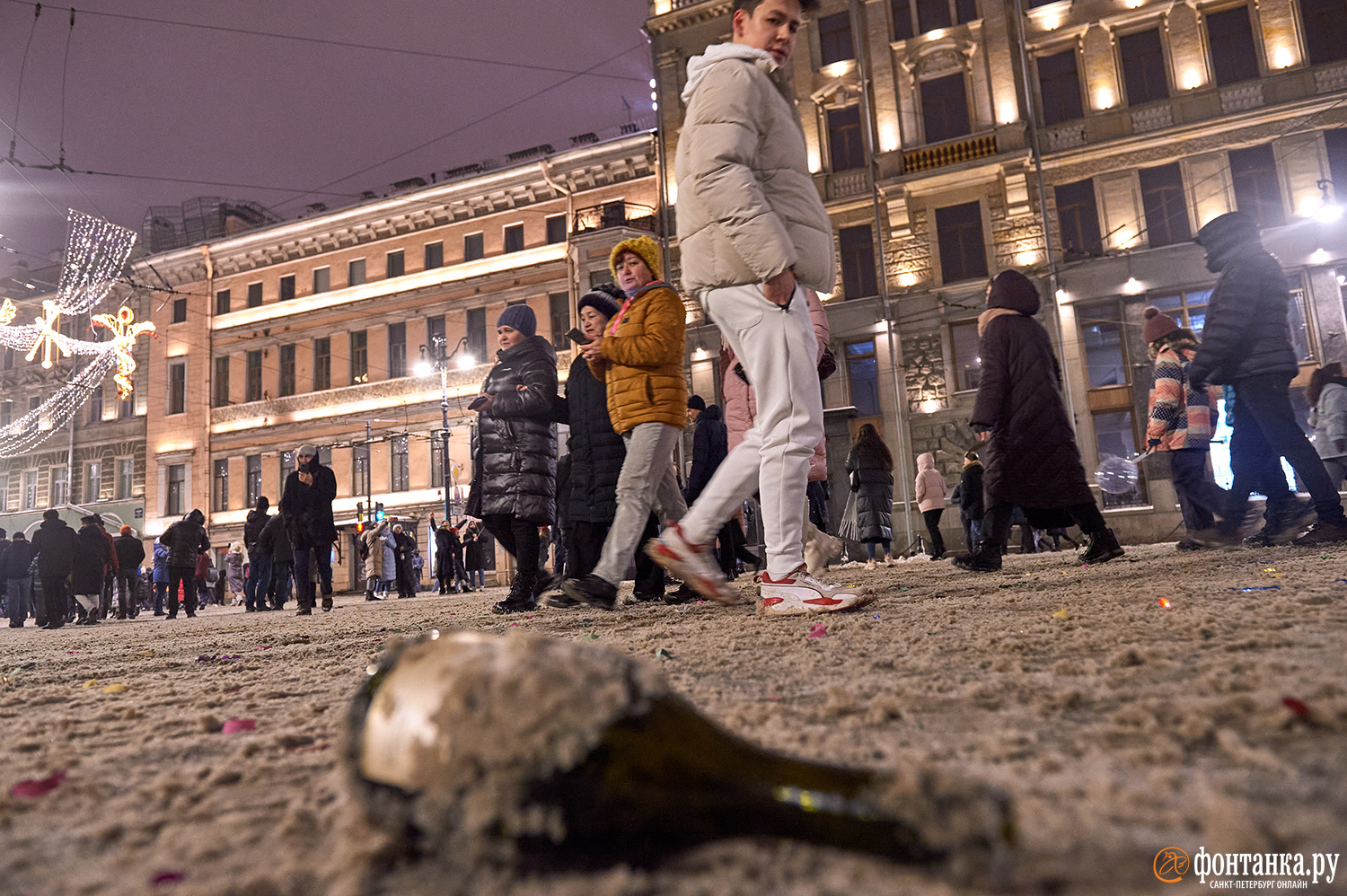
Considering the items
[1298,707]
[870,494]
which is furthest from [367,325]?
[1298,707]

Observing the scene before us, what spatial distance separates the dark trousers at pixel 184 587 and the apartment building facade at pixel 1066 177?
1247 centimetres

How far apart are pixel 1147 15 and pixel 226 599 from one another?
106 ft

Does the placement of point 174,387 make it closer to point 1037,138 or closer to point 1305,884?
point 1037,138

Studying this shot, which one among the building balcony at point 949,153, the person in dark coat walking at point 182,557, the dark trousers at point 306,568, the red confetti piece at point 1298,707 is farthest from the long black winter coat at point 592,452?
the building balcony at point 949,153

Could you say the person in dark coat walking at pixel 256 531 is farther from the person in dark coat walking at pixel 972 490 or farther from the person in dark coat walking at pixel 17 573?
the person in dark coat walking at pixel 972 490

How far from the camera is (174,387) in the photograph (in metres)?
30.8

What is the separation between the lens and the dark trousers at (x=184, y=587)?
13.1 m

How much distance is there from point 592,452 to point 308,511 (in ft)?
14.8

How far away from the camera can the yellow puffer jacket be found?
377 cm

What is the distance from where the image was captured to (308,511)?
7.77 m

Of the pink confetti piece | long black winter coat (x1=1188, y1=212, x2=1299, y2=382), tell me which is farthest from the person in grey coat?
the pink confetti piece

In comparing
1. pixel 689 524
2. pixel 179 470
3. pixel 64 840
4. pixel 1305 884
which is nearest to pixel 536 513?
pixel 689 524

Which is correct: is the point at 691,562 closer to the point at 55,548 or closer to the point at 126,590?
the point at 55,548

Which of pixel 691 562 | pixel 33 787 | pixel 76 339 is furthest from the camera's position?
pixel 76 339
